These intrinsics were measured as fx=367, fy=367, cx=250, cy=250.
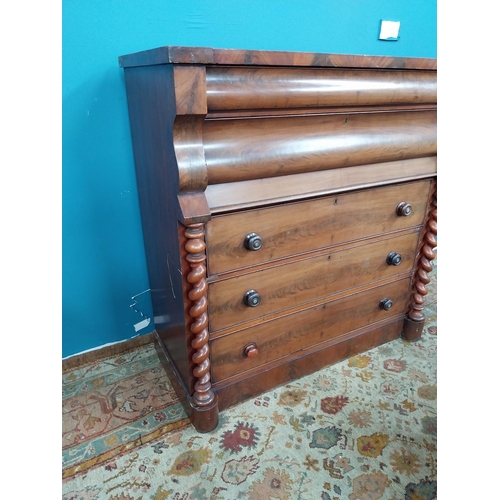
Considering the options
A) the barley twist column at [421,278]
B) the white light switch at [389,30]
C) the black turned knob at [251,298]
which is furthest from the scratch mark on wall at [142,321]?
the white light switch at [389,30]

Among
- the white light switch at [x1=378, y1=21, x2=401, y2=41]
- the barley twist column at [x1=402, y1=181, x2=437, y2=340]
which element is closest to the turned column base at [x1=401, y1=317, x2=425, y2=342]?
the barley twist column at [x1=402, y1=181, x2=437, y2=340]

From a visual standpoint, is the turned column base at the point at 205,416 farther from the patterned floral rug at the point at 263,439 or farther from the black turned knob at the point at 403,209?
the black turned knob at the point at 403,209

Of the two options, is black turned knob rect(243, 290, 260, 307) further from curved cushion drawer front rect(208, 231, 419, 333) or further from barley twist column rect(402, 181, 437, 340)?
barley twist column rect(402, 181, 437, 340)

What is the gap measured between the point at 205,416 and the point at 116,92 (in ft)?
4.21

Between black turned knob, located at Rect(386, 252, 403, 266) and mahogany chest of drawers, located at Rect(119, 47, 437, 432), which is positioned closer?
mahogany chest of drawers, located at Rect(119, 47, 437, 432)

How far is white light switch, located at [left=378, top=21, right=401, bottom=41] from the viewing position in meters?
1.88

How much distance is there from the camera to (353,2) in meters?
1.73

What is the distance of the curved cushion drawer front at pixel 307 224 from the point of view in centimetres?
119

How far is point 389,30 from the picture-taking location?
6.23 feet

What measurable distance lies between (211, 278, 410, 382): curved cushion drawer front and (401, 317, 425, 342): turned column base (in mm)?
90

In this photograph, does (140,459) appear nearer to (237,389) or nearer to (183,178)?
(237,389)

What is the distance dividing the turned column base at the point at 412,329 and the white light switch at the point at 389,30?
1461 mm

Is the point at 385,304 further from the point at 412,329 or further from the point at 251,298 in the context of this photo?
the point at 251,298
